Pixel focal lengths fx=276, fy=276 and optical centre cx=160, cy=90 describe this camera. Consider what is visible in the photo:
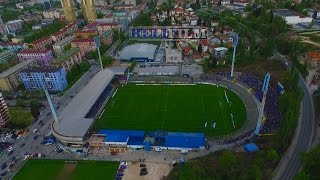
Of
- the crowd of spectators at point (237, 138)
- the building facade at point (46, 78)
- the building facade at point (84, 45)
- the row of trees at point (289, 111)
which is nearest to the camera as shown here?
the row of trees at point (289, 111)

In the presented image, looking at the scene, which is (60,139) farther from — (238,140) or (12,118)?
(238,140)

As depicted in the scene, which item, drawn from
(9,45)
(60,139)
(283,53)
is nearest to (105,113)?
(60,139)

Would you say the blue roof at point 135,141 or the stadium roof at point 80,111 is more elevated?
the stadium roof at point 80,111

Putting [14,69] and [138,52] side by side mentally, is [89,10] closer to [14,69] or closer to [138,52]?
[138,52]

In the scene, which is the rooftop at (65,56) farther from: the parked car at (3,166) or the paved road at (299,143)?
the paved road at (299,143)

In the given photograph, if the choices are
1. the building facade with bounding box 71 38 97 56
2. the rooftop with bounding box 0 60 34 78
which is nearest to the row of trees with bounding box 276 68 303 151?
the building facade with bounding box 71 38 97 56

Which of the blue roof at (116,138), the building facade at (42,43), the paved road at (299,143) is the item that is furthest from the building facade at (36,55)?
the paved road at (299,143)
